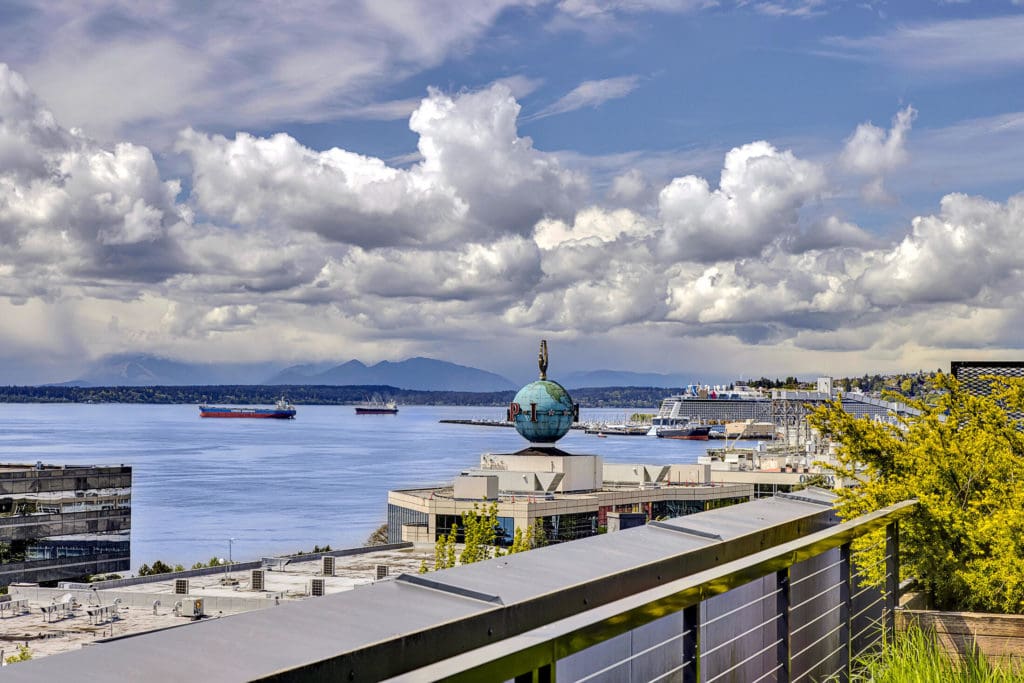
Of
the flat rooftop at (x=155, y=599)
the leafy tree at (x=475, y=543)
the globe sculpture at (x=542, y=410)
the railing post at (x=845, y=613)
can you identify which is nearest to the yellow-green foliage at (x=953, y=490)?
the railing post at (x=845, y=613)

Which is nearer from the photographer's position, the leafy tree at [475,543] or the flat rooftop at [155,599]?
the flat rooftop at [155,599]

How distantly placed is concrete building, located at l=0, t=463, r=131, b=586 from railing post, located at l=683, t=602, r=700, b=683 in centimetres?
5845

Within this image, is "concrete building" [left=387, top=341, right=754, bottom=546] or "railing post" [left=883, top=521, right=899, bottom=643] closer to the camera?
"railing post" [left=883, top=521, right=899, bottom=643]

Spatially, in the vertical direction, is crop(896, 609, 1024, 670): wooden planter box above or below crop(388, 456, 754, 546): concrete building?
above

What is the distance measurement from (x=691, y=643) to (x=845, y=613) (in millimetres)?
2402

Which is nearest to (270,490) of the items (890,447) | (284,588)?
(284,588)

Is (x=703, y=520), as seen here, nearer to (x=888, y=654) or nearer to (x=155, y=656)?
(x=888, y=654)

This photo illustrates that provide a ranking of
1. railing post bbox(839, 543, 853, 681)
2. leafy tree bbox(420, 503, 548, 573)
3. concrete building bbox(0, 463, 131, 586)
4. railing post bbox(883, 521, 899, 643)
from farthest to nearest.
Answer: concrete building bbox(0, 463, 131, 586) → leafy tree bbox(420, 503, 548, 573) → railing post bbox(883, 521, 899, 643) → railing post bbox(839, 543, 853, 681)

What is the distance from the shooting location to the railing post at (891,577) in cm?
596

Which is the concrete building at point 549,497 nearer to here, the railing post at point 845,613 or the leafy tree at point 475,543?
the leafy tree at point 475,543

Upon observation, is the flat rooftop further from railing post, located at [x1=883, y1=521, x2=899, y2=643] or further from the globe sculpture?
A: railing post, located at [x1=883, y1=521, x2=899, y2=643]

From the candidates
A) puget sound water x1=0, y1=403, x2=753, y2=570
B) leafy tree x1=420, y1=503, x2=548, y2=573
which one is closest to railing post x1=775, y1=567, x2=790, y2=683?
leafy tree x1=420, y1=503, x2=548, y2=573

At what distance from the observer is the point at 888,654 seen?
18.1ft

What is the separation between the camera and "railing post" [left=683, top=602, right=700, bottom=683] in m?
3.39
